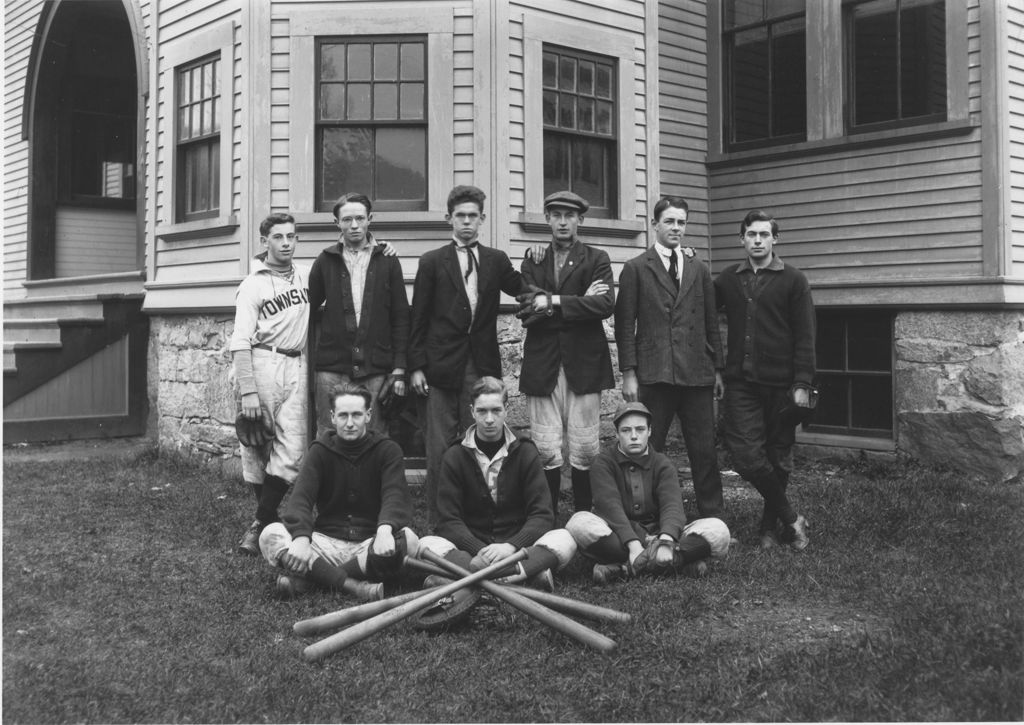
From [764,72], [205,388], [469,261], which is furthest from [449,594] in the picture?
[764,72]

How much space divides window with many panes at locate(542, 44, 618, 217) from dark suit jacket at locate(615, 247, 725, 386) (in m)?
2.47

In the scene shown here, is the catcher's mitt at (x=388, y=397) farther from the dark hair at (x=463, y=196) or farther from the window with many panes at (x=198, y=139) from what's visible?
the window with many panes at (x=198, y=139)

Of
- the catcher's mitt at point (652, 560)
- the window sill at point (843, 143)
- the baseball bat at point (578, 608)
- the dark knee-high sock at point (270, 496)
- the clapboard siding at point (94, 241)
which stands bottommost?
the baseball bat at point (578, 608)

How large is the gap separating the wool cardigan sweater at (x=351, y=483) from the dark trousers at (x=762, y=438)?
2.07m

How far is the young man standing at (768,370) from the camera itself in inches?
223

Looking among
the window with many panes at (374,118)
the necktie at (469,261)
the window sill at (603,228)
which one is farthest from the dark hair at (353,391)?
the window sill at (603,228)

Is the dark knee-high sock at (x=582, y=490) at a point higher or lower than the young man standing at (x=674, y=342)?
lower

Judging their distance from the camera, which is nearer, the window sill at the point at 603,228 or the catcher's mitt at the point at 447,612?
the catcher's mitt at the point at 447,612

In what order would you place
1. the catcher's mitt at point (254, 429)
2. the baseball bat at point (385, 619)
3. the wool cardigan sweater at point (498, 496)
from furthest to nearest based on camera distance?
the catcher's mitt at point (254, 429) → the wool cardigan sweater at point (498, 496) → the baseball bat at point (385, 619)

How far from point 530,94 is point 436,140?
912mm

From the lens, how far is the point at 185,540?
6.05 metres

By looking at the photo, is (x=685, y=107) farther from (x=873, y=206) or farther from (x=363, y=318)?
(x=363, y=318)

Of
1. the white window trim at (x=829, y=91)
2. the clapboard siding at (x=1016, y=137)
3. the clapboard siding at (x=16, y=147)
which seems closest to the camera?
the clapboard siding at (x=1016, y=137)

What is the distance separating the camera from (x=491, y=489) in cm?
508
